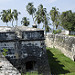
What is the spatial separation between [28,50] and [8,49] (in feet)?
4.07

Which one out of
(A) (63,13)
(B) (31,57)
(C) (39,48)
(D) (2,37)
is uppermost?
(A) (63,13)

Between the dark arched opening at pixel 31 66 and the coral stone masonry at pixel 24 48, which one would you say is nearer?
the coral stone masonry at pixel 24 48

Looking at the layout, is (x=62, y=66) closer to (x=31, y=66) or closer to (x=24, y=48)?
(x=31, y=66)

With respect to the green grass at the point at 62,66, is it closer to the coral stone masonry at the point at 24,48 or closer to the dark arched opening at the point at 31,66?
the coral stone masonry at the point at 24,48

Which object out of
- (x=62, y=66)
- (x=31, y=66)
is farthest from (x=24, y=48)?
(x=62, y=66)

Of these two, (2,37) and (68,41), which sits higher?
(2,37)

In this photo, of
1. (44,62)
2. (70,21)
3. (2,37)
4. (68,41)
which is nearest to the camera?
(2,37)

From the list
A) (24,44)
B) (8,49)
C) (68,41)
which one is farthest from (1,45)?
(68,41)

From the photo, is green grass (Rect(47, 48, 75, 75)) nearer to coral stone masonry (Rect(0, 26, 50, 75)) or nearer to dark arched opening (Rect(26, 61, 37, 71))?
coral stone masonry (Rect(0, 26, 50, 75))

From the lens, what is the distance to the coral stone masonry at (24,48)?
830 cm

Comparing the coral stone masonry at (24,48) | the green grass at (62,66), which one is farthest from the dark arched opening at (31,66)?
the green grass at (62,66)

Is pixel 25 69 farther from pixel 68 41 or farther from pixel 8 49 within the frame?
pixel 68 41

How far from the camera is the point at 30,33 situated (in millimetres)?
8445

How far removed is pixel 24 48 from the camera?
8.50 metres
